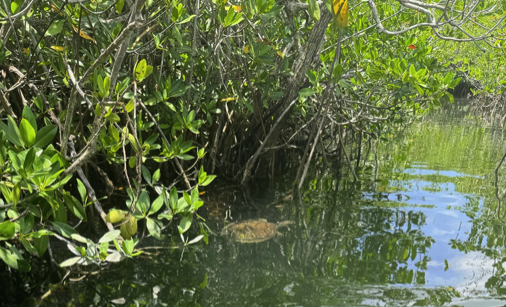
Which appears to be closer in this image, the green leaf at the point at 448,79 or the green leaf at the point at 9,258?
the green leaf at the point at 9,258

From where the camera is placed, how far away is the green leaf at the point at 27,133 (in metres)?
1.43

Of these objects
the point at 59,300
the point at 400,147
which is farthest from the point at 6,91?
the point at 400,147

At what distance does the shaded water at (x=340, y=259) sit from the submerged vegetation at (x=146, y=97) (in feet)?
0.70

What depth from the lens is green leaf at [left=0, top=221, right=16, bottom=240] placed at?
134 cm

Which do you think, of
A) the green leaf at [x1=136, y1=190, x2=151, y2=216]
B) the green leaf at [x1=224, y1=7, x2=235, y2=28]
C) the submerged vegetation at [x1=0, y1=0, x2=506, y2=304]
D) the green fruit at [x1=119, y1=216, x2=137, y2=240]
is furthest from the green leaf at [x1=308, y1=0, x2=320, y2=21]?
the green fruit at [x1=119, y1=216, x2=137, y2=240]

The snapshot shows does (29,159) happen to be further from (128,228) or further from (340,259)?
(340,259)

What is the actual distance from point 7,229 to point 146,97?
1.50 metres

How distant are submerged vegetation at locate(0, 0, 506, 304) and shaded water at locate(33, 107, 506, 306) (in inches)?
8.4

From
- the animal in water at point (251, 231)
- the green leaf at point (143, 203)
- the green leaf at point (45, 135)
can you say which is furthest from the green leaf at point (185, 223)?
the animal in water at point (251, 231)

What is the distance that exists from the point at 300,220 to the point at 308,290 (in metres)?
1.06

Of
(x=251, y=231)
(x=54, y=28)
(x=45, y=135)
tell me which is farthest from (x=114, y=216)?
(x=251, y=231)

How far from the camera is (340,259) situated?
2.36 m

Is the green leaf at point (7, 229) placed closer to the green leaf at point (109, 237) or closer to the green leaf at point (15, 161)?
the green leaf at point (15, 161)

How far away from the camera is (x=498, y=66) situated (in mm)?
10336
